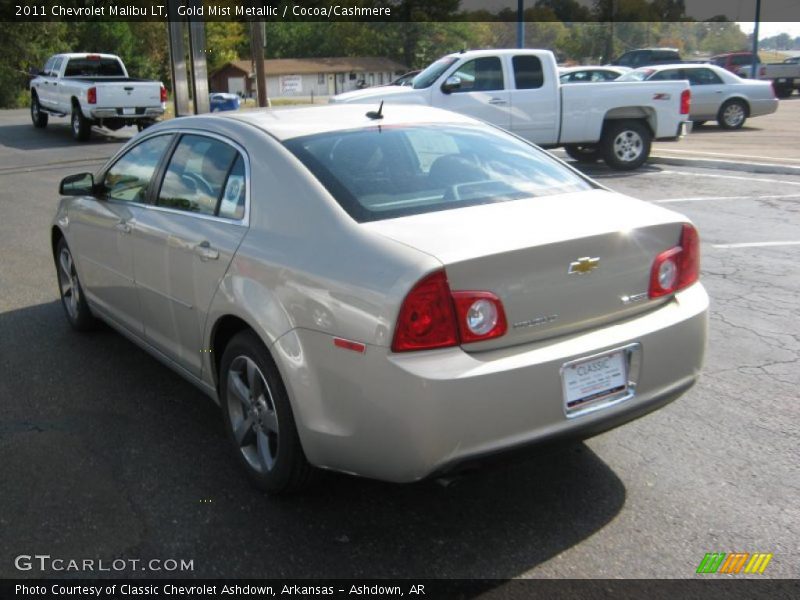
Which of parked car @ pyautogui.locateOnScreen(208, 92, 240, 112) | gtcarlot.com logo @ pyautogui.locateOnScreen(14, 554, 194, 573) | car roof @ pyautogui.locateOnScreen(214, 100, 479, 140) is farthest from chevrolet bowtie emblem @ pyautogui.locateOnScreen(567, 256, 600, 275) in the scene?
parked car @ pyautogui.locateOnScreen(208, 92, 240, 112)

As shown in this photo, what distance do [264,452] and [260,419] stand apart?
0.15 meters

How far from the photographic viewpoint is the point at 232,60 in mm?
85062

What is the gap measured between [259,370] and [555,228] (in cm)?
135

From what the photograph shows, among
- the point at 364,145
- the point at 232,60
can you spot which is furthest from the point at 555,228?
the point at 232,60

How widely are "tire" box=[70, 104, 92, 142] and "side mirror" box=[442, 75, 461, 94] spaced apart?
1040 centimetres

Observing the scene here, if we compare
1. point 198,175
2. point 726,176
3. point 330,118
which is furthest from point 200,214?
point 726,176

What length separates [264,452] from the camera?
361 cm

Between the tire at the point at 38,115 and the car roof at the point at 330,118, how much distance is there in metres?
21.8

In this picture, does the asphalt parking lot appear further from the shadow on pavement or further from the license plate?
the license plate

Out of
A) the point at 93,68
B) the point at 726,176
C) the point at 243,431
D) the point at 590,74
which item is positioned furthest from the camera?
the point at 93,68

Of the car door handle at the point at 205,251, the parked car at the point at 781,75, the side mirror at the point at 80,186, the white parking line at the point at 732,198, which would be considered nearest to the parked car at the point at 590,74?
the white parking line at the point at 732,198

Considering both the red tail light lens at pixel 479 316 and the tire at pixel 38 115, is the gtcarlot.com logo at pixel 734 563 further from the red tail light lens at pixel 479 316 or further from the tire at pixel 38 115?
the tire at pixel 38 115

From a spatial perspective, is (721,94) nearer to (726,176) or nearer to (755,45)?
(726,176)

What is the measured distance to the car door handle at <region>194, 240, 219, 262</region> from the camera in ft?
12.4
